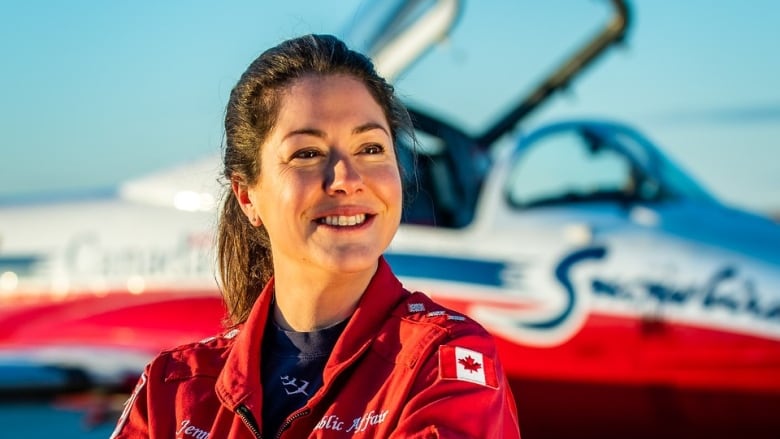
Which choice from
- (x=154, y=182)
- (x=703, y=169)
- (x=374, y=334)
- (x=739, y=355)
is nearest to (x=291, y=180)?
(x=374, y=334)

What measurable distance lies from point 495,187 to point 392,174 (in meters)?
3.61

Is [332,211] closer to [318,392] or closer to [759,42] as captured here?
[318,392]

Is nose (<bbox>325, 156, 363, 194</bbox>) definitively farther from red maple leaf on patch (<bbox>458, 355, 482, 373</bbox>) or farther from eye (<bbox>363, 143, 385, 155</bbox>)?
red maple leaf on patch (<bbox>458, 355, 482, 373</bbox>)

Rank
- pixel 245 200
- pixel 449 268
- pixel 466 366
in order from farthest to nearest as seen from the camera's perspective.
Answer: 1. pixel 449 268
2. pixel 245 200
3. pixel 466 366

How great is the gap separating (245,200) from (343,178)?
13.4 inches

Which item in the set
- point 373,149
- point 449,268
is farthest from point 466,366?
point 449,268

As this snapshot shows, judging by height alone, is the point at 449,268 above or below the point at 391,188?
below

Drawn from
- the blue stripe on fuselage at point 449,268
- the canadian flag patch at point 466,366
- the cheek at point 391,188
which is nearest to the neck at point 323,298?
the cheek at point 391,188

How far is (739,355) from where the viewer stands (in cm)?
424

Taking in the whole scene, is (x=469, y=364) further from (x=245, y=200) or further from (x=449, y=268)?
(x=449, y=268)

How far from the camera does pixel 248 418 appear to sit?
47.2 inches

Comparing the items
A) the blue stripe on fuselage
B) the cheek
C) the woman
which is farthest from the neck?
the blue stripe on fuselage

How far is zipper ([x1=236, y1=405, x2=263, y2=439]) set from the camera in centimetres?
119

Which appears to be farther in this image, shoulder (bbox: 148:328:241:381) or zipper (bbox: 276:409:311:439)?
shoulder (bbox: 148:328:241:381)
